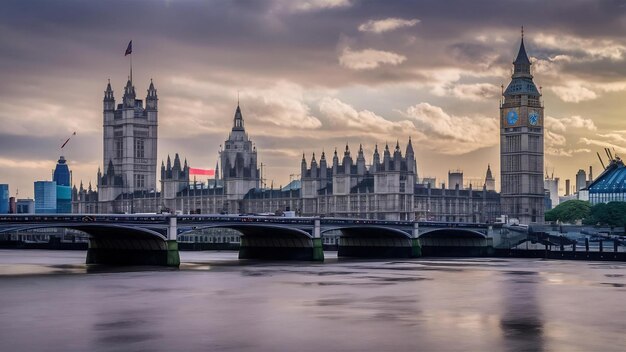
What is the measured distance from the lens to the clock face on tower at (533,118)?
186500mm

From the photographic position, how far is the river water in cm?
4294

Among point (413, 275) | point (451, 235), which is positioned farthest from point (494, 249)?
point (413, 275)

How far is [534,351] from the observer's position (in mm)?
40594

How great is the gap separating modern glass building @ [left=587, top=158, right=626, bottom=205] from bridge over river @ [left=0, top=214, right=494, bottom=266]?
6351 cm

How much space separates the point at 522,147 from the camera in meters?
187

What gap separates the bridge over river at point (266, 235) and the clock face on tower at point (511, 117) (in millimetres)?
59058

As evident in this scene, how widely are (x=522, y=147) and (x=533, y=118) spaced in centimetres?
544

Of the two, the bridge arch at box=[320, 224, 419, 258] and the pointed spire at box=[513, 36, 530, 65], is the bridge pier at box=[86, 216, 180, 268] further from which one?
the pointed spire at box=[513, 36, 530, 65]

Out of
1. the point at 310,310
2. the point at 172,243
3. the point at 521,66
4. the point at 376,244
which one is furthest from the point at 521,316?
the point at 521,66

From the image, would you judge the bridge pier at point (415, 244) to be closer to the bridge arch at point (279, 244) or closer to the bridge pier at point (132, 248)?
the bridge arch at point (279, 244)

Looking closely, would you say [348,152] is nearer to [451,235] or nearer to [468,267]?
[451,235]

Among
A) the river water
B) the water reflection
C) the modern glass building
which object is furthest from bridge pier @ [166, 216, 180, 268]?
the modern glass building

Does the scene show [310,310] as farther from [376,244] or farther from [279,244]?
[376,244]

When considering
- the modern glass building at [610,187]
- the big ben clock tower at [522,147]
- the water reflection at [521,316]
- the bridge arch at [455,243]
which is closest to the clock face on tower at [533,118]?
the big ben clock tower at [522,147]
